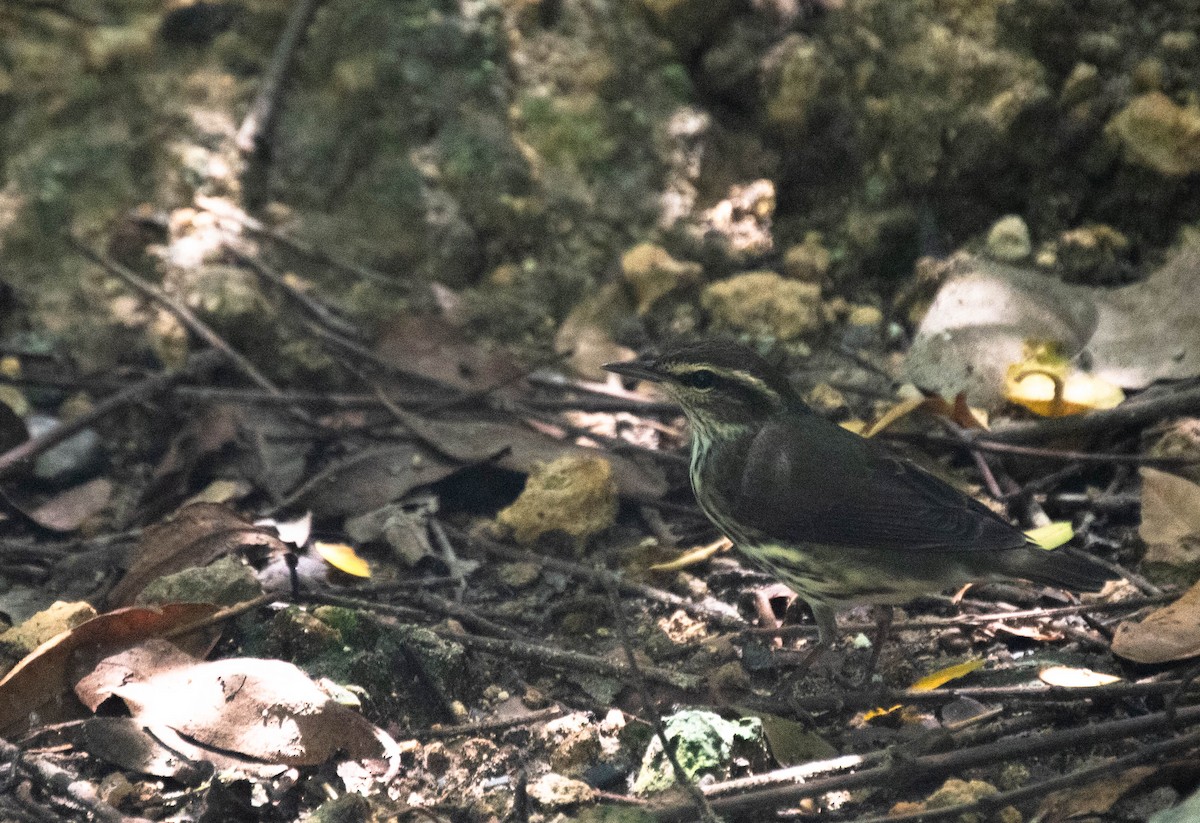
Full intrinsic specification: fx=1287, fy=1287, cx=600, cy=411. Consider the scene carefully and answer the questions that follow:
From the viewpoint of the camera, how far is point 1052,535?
3.96 meters

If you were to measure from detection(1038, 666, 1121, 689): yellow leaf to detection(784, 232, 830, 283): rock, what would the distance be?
2194 mm


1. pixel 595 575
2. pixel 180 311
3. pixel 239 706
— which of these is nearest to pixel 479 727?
pixel 239 706

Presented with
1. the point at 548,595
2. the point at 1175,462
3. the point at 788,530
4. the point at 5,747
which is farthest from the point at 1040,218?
the point at 5,747

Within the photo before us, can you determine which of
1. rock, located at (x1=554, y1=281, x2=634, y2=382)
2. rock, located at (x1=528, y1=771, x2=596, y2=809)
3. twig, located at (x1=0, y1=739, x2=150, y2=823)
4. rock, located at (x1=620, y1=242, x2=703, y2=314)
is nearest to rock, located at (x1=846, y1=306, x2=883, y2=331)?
rock, located at (x1=620, y1=242, x2=703, y2=314)

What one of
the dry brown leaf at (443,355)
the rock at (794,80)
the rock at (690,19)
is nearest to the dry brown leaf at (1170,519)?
the rock at (794,80)

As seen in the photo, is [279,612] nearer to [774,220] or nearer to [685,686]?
[685,686]

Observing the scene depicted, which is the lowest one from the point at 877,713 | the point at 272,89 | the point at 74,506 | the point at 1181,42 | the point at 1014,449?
the point at 74,506

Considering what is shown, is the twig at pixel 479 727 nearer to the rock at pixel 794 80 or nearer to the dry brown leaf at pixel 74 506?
the dry brown leaf at pixel 74 506

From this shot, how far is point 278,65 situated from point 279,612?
2.97 m

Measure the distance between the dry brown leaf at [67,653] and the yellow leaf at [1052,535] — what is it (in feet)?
8.10

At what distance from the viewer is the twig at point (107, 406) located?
4449 mm

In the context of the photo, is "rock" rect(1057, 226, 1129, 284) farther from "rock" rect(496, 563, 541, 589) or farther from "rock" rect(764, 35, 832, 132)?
"rock" rect(496, 563, 541, 589)

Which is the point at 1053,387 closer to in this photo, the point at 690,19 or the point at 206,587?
the point at 690,19

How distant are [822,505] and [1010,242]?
1.91 meters
